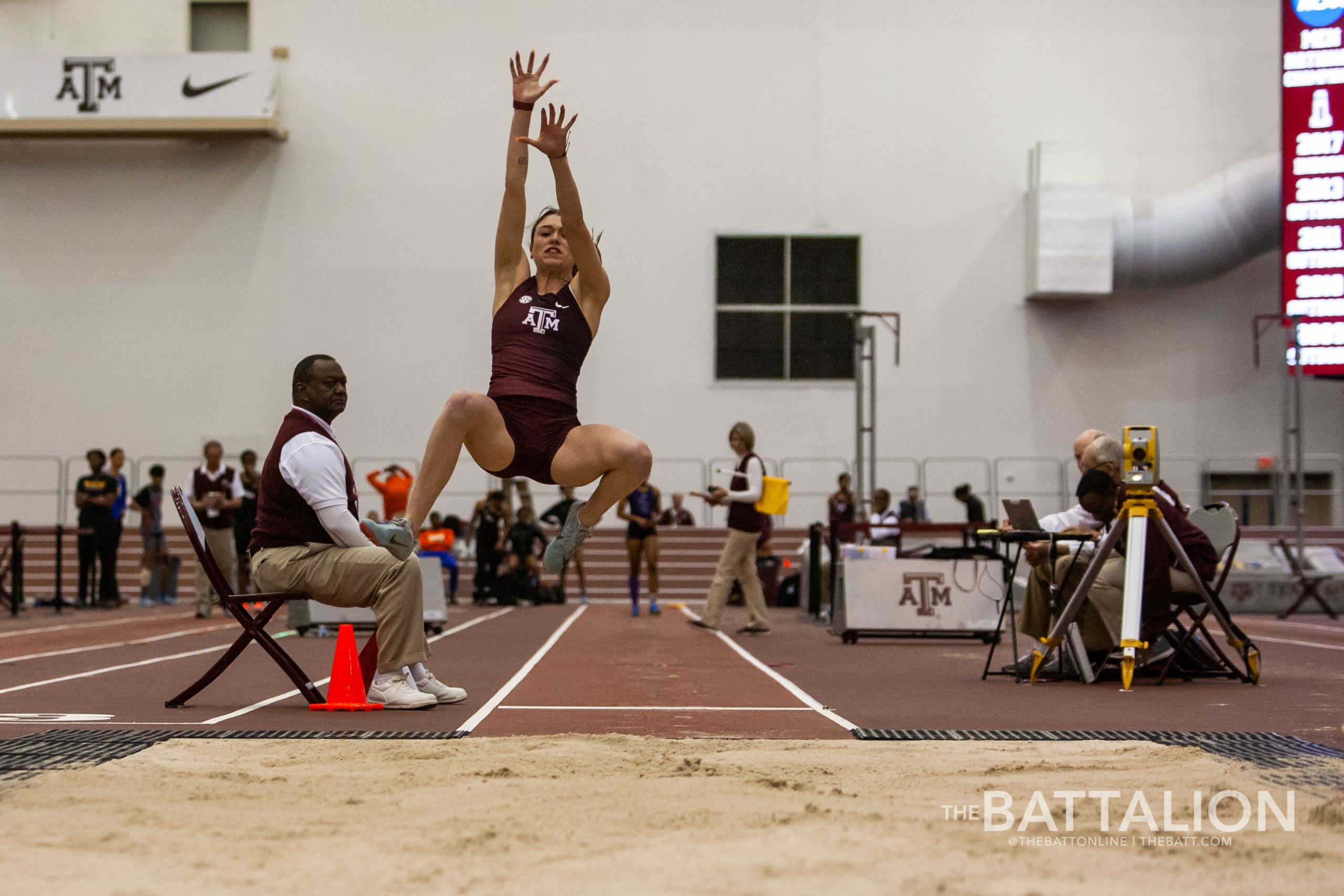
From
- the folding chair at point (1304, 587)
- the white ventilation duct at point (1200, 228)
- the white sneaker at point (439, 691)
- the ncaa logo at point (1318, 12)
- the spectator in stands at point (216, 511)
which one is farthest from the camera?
the white ventilation duct at point (1200, 228)

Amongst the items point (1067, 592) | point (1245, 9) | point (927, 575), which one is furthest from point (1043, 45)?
point (1067, 592)

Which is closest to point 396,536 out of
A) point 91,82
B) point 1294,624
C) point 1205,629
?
point 1205,629

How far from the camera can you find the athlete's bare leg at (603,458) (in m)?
5.23

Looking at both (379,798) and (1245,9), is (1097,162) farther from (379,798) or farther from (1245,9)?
(379,798)

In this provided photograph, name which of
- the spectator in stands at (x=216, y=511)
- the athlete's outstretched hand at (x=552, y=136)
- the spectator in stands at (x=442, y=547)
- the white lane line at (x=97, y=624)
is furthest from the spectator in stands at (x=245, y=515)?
the athlete's outstretched hand at (x=552, y=136)

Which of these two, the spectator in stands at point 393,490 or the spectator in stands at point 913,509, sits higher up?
the spectator in stands at point 393,490

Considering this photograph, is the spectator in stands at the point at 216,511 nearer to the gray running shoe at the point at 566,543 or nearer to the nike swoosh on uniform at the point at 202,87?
the gray running shoe at the point at 566,543

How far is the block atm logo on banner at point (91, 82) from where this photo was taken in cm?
2234

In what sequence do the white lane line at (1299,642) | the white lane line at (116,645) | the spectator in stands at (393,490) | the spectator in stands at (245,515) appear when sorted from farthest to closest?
the spectator in stands at (393,490) < the spectator in stands at (245,515) < the white lane line at (1299,642) < the white lane line at (116,645)

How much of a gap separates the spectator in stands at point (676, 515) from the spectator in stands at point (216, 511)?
898cm

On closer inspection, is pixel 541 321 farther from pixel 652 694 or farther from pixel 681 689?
pixel 681 689

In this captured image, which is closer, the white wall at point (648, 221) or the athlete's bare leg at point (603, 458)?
the athlete's bare leg at point (603, 458)

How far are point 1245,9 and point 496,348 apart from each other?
21783mm

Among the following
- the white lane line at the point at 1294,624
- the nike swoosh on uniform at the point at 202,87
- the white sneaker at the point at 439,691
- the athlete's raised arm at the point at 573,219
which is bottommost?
the white lane line at the point at 1294,624
